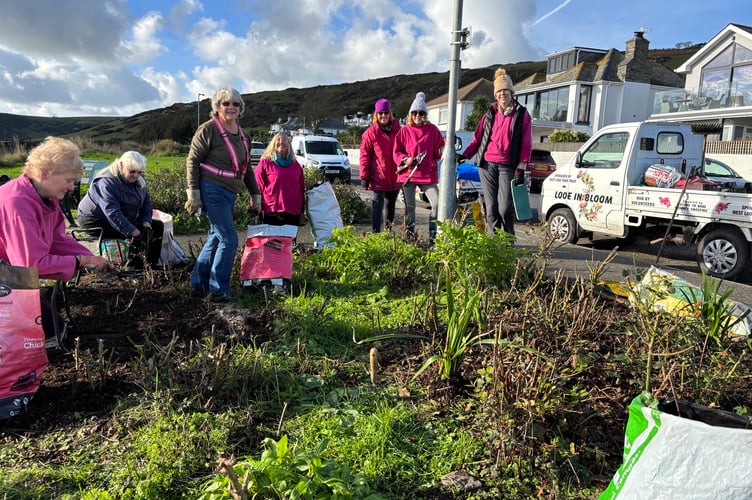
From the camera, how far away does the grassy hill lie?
84.0 m

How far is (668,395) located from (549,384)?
686 millimetres

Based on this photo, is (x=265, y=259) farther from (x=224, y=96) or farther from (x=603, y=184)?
(x=603, y=184)

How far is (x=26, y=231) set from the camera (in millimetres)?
3102

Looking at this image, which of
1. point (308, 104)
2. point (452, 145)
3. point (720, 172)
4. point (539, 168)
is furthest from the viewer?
point (308, 104)

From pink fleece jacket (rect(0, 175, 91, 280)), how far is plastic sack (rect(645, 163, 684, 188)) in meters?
7.03

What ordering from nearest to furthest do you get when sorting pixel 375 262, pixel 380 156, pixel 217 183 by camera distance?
1. pixel 217 183
2. pixel 375 262
3. pixel 380 156

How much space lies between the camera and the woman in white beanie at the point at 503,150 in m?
6.16

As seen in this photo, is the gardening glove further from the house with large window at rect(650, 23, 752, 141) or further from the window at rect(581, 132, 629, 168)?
the house with large window at rect(650, 23, 752, 141)

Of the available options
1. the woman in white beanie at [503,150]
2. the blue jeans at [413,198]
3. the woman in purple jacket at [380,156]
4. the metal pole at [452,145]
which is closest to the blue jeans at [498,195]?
the woman in white beanie at [503,150]

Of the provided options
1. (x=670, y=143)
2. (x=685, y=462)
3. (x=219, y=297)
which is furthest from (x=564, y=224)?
(x=685, y=462)

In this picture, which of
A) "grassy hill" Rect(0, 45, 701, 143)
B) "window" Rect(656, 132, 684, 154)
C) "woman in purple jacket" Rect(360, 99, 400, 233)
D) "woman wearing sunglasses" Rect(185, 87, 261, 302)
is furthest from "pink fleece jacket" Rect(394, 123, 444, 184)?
"grassy hill" Rect(0, 45, 701, 143)

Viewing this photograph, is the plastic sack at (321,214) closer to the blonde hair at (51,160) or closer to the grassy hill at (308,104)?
the blonde hair at (51,160)

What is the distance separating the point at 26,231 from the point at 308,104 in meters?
82.0

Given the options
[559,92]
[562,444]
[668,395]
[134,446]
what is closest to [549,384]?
[562,444]
